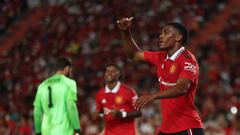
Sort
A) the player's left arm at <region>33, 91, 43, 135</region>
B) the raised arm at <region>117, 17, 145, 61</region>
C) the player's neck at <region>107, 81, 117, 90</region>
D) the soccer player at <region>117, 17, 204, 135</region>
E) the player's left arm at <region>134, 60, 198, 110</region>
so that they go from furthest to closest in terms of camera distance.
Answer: the player's neck at <region>107, 81, 117, 90</region> → the player's left arm at <region>33, 91, 43, 135</region> → the raised arm at <region>117, 17, 145, 61</region> → the soccer player at <region>117, 17, 204, 135</region> → the player's left arm at <region>134, 60, 198, 110</region>

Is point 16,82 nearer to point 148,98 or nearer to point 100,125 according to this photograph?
point 100,125

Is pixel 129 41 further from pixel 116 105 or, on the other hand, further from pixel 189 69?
pixel 116 105

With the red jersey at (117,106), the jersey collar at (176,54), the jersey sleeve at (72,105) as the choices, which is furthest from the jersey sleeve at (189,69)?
the red jersey at (117,106)

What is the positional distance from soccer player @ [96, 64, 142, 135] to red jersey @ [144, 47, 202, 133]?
2350 millimetres

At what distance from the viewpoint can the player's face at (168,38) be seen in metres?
6.62

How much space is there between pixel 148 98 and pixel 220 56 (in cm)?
1231

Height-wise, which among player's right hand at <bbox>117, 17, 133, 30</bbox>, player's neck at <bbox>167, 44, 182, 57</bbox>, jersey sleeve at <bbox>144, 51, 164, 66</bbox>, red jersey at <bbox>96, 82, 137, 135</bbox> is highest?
player's right hand at <bbox>117, 17, 133, 30</bbox>

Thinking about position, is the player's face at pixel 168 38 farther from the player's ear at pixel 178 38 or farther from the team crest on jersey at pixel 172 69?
the team crest on jersey at pixel 172 69

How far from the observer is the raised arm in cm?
666

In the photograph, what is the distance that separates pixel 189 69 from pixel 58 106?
2.80m

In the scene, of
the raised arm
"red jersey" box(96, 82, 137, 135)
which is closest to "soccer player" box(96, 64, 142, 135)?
"red jersey" box(96, 82, 137, 135)

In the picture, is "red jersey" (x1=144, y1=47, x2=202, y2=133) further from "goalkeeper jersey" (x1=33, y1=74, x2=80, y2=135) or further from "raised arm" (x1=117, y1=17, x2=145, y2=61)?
"goalkeeper jersey" (x1=33, y1=74, x2=80, y2=135)

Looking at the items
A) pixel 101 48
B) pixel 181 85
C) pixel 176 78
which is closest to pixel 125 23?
pixel 176 78

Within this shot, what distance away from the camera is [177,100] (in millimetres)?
6598
